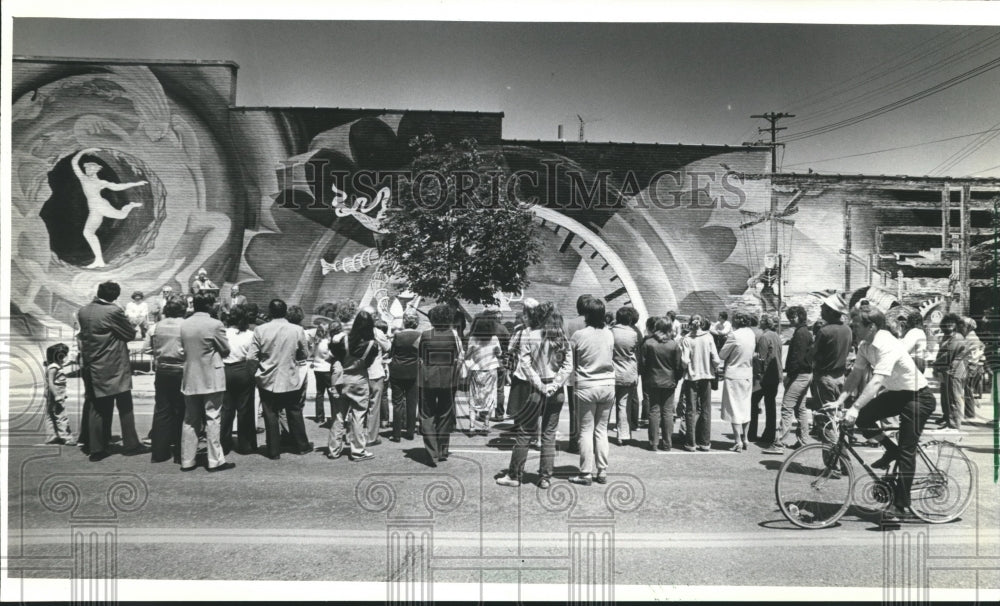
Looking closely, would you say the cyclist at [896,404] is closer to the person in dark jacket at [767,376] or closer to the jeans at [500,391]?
the person in dark jacket at [767,376]

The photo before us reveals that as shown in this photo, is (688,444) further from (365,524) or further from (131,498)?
(131,498)

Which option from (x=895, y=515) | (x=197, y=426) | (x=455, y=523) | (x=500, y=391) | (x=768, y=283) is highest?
(x=768, y=283)

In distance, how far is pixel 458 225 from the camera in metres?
7.41

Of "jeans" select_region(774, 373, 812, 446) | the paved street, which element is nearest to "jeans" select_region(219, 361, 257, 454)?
the paved street

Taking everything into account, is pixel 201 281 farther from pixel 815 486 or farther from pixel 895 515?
pixel 895 515

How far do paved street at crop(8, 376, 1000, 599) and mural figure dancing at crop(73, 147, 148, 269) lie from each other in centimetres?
227

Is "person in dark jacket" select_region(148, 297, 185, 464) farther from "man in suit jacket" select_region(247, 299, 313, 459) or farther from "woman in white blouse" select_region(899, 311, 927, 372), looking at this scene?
"woman in white blouse" select_region(899, 311, 927, 372)

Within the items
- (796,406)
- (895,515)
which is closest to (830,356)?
(796,406)

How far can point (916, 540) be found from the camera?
17.5ft

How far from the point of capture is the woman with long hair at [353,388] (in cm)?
661

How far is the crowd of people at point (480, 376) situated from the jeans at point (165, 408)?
1 centimetres

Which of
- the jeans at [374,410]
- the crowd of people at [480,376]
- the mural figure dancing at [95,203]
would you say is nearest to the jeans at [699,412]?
the crowd of people at [480,376]

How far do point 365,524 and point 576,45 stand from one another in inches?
209

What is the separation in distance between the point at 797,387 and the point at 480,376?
3810mm
